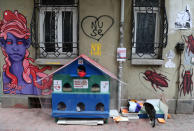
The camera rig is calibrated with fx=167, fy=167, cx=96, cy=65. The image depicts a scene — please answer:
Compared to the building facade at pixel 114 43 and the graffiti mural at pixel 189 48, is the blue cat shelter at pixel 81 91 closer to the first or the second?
the building facade at pixel 114 43

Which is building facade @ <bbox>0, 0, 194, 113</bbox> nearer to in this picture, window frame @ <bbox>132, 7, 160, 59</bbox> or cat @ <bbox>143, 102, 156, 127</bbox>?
window frame @ <bbox>132, 7, 160, 59</bbox>

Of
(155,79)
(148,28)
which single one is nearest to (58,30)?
(148,28)

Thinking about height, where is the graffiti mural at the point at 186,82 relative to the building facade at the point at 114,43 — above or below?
below

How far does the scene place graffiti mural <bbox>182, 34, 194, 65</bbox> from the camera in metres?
4.56

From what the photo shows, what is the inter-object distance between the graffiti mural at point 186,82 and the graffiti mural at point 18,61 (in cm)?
372

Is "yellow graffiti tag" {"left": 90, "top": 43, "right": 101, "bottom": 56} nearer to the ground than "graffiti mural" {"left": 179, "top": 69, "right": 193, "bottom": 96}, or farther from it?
farther from it

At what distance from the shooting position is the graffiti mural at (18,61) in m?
4.65

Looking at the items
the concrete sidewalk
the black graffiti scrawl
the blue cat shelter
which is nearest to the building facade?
the black graffiti scrawl

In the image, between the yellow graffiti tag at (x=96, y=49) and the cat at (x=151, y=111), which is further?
the yellow graffiti tag at (x=96, y=49)

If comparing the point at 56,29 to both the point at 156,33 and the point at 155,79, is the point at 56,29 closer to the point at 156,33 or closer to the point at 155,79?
the point at 156,33

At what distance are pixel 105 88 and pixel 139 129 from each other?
120 cm

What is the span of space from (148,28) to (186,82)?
1.84 metres

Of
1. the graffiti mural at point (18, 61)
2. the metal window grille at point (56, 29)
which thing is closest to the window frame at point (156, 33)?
the metal window grille at point (56, 29)

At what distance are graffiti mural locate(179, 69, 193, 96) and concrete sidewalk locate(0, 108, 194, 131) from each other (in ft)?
2.29
